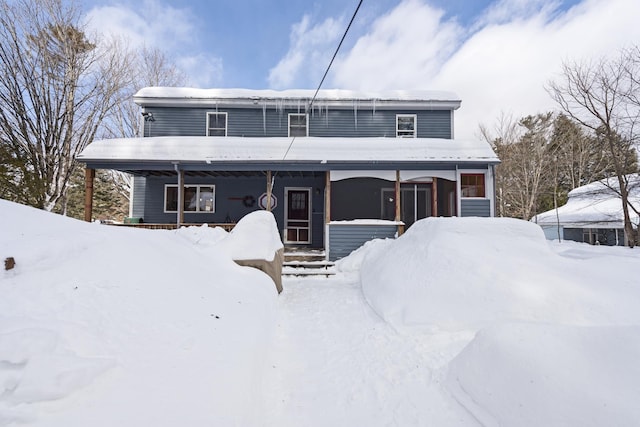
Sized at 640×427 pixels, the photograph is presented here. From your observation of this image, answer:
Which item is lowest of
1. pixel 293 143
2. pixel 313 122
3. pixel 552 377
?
pixel 552 377

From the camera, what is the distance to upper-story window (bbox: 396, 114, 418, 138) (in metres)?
11.6

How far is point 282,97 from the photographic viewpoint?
450 inches

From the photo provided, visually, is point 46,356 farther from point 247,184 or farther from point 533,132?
point 533,132

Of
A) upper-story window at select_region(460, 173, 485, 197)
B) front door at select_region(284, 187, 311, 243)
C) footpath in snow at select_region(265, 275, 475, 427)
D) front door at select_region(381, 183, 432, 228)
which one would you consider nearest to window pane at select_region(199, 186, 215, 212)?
front door at select_region(284, 187, 311, 243)

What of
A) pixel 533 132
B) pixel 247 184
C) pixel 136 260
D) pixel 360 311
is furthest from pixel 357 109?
pixel 533 132

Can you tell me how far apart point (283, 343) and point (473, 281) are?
282cm

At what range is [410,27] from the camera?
4.71 meters

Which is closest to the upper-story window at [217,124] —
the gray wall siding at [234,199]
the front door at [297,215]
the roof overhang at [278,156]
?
the gray wall siding at [234,199]

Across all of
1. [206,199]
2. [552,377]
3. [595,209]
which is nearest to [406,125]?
[206,199]

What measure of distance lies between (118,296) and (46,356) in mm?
720

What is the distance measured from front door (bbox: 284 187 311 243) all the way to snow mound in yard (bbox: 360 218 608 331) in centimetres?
598

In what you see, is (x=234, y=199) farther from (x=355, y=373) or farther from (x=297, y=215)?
(x=355, y=373)

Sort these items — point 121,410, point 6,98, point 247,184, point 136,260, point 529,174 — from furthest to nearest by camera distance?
point 529,174 < point 247,184 < point 6,98 < point 136,260 < point 121,410

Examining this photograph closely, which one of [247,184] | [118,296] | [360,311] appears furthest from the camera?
[247,184]
